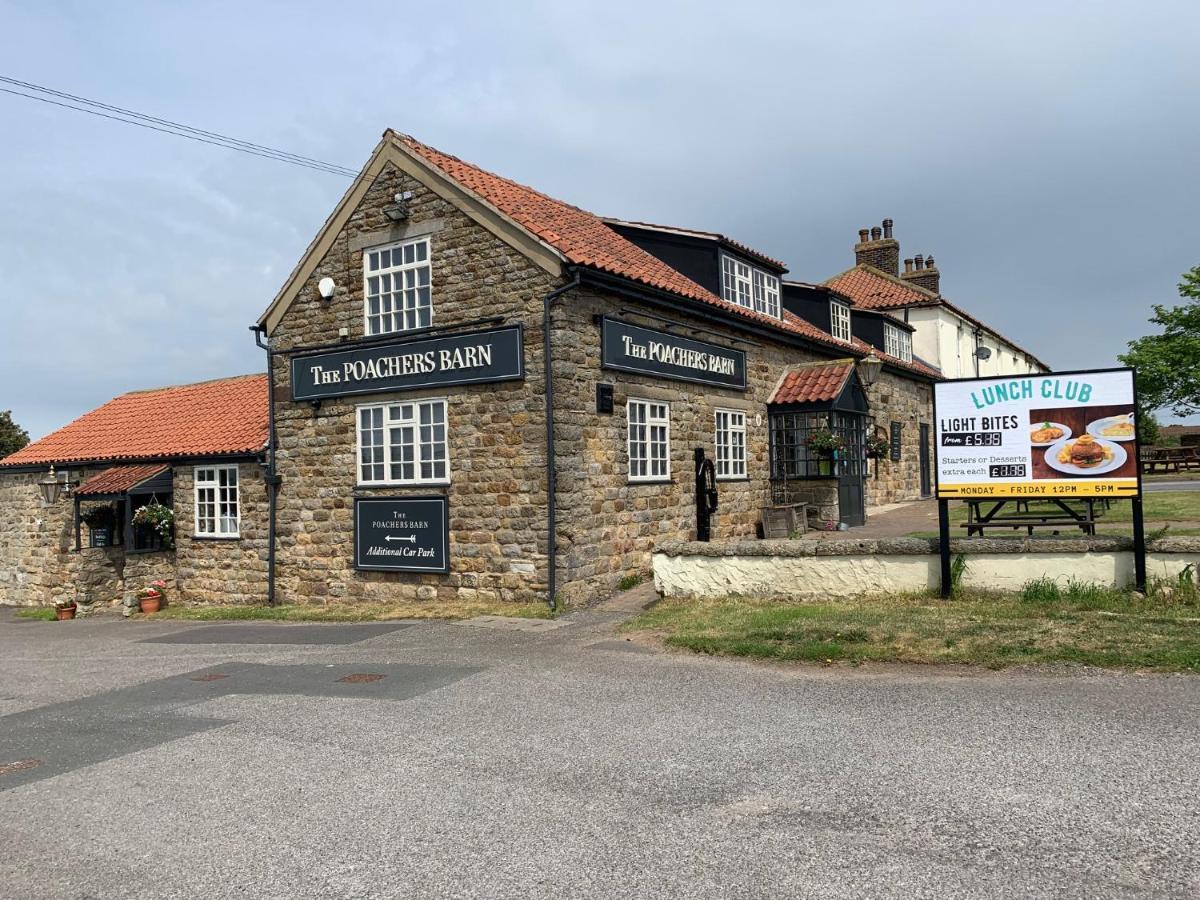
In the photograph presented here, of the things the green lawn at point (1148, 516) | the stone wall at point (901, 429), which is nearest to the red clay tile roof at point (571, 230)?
the green lawn at point (1148, 516)

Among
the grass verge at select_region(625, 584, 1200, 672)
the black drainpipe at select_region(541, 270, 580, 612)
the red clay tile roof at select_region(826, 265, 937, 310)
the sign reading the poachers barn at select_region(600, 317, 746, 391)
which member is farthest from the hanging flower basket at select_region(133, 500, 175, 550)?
the red clay tile roof at select_region(826, 265, 937, 310)

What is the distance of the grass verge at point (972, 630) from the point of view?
8.11 metres

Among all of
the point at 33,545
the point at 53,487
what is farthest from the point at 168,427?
the point at 33,545

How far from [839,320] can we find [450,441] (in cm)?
1490

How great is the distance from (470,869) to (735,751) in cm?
234

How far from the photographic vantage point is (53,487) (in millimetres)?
22156

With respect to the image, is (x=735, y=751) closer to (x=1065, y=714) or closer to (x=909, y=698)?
(x=909, y=698)

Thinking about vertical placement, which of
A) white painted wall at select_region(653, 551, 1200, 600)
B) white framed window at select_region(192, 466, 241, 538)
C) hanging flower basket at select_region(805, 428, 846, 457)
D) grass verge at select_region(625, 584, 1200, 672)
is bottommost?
grass verge at select_region(625, 584, 1200, 672)

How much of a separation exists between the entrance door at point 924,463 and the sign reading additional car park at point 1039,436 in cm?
1977

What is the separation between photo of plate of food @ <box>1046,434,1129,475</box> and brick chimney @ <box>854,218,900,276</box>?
28.7 meters

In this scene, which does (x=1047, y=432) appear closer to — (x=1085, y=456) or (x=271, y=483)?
(x=1085, y=456)

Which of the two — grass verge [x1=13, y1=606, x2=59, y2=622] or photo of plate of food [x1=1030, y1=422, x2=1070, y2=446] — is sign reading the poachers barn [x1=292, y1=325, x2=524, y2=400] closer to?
photo of plate of food [x1=1030, y1=422, x2=1070, y2=446]

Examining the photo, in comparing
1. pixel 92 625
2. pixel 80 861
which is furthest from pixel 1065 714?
pixel 92 625

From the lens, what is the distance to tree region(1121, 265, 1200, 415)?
5244cm
